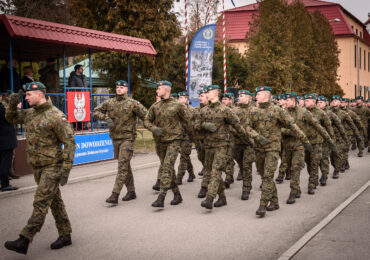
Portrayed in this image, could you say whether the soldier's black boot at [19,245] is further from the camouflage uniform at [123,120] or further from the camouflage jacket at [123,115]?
the camouflage jacket at [123,115]

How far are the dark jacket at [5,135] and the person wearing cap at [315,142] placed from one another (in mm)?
6114

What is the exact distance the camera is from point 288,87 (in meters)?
29.4

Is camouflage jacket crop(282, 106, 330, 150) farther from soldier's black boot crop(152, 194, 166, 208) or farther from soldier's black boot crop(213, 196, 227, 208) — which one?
soldier's black boot crop(152, 194, 166, 208)

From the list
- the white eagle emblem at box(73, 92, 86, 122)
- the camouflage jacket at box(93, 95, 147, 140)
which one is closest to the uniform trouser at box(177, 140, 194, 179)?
the camouflage jacket at box(93, 95, 147, 140)

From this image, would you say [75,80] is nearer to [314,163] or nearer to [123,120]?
[123,120]

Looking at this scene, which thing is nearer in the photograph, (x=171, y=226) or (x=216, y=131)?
(x=171, y=226)

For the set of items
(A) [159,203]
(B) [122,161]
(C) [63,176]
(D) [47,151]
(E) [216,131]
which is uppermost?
(E) [216,131]

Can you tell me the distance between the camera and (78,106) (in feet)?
44.9

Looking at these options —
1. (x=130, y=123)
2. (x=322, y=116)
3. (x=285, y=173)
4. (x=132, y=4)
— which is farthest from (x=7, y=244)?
(x=132, y=4)

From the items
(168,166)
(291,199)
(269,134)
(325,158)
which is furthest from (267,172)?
(325,158)

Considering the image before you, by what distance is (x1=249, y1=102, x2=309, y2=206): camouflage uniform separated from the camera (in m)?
7.41

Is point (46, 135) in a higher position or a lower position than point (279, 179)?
higher

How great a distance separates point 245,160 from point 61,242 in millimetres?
4483

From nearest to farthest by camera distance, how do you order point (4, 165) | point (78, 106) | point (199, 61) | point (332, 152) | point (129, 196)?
1. point (129, 196)
2. point (4, 165)
3. point (332, 152)
4. point (78, 106)
5. point (199, 61)
